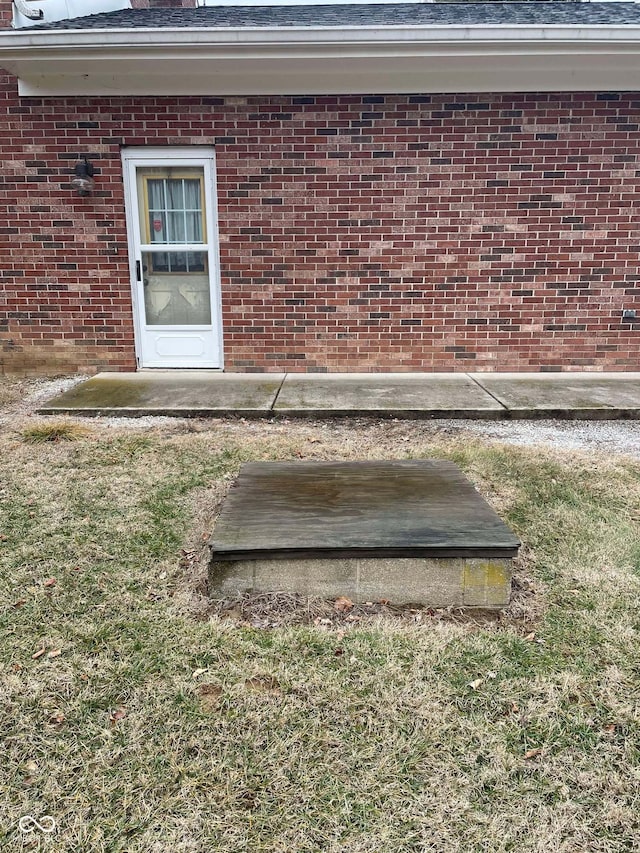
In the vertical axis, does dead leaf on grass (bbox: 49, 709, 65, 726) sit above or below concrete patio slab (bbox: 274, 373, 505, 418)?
below

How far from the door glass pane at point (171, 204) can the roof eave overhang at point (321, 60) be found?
29.5 inches

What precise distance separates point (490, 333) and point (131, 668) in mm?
5390

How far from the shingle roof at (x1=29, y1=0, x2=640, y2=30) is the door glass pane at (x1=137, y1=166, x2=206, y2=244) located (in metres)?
1.45

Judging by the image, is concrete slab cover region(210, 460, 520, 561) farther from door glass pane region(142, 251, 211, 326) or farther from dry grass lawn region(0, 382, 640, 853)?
door glass pane region(142, 251, 211, 326)

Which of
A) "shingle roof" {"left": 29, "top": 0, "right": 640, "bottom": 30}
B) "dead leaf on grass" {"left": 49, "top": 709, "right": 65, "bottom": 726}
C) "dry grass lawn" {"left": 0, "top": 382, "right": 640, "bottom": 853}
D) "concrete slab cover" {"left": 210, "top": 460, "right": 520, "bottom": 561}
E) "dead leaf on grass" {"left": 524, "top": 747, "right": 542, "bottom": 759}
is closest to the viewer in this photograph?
"dry grass lawn" {"left": 0, "top": 382, "right": 640, "bottom": 853}

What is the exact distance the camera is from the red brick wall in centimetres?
603

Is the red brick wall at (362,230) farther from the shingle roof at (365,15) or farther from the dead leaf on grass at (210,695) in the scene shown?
the dead leaf on grass at (210,695)

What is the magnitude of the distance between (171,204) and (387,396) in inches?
121

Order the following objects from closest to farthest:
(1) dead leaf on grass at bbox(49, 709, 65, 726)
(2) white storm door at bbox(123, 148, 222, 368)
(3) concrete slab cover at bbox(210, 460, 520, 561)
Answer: (1) dead leaf on grass at bbox(49, 709, 65, 726)
(3) concrete slab cover at bbox(210, 460, 520, 561)
(2) white storm door at bbox(123, 148, 222, 368)

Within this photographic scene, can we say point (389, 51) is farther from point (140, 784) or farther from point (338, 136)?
point (140, 784)

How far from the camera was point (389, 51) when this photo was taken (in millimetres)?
5410

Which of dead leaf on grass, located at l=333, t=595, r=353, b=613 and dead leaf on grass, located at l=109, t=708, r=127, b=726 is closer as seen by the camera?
dead leaf on grass, located at l=109, t=708, r=127, b=726

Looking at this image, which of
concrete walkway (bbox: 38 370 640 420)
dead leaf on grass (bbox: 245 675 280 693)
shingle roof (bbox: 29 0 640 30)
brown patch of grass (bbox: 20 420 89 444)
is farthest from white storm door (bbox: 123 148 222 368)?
dead leaf on grass (bbox: 245 675 280 693)

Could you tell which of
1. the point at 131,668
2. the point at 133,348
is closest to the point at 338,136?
the point at 133,348
